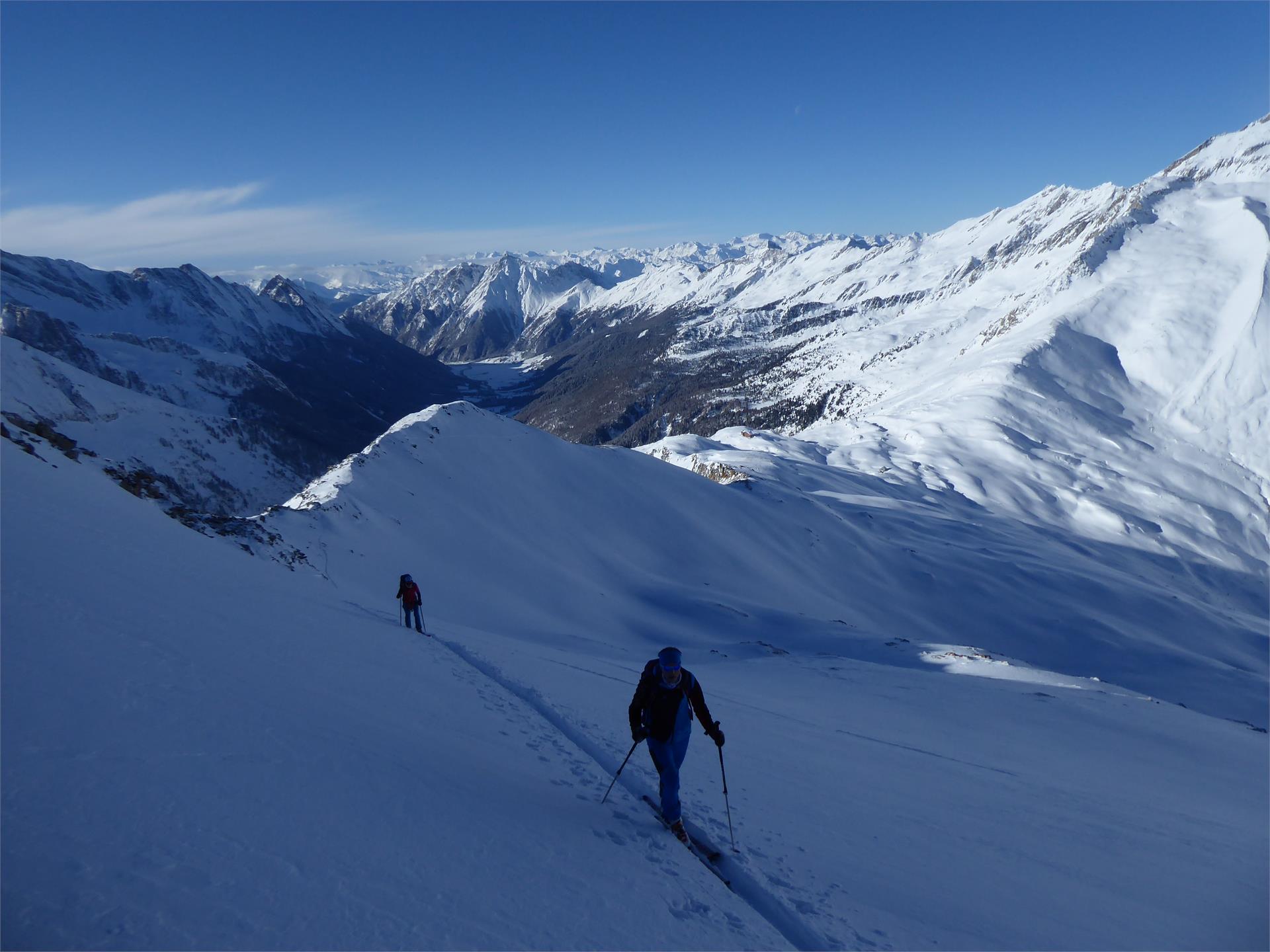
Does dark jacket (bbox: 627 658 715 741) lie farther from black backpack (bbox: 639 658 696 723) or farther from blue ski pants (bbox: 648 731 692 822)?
blue ski pants (bbox: 648 731 692 822)

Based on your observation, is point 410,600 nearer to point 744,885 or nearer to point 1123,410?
point 744,885

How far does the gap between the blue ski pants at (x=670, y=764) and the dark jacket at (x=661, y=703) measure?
0.12 m

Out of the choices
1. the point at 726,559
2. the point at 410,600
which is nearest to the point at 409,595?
the point at 410,600

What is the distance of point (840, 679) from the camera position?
72.6ft

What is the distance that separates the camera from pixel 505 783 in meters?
7.99

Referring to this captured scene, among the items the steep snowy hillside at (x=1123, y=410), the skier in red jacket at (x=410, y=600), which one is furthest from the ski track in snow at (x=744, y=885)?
the steep snowy hillside at (x=1123, y=410)

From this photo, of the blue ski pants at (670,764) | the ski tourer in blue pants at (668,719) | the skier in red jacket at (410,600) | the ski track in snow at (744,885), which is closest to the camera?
the ski track in snow at (744,885)

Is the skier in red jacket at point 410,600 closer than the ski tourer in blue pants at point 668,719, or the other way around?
the ski tourer in blue pants at point 668,719

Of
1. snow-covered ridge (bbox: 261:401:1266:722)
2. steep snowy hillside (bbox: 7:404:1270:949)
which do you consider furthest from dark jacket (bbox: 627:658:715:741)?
snow-covered ridge (bbox: 261:401:1266:722)

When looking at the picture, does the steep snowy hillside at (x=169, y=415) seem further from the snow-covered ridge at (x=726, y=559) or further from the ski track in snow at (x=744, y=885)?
the ski track in snow at (x=744, y=885)

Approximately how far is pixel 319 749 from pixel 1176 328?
187 m

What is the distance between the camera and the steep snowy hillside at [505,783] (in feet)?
16.1

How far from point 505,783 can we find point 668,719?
2.15 metres

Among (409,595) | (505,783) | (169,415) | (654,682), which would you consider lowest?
(409,595)
